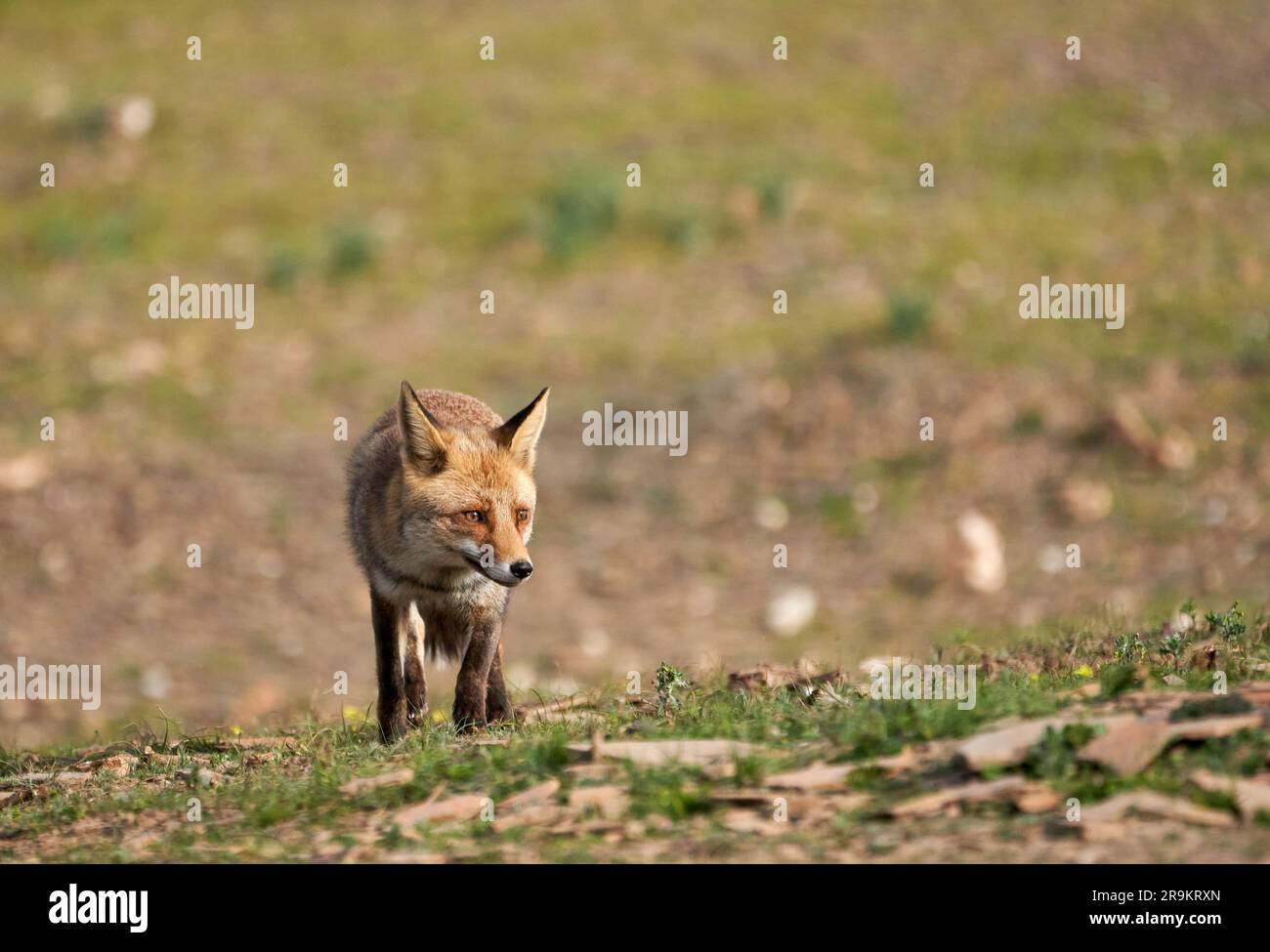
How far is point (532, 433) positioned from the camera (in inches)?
303

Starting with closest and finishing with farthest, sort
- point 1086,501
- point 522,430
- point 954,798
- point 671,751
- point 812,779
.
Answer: point 954,798, point 812,779, point 671,751, point 522,430, point 1086,501

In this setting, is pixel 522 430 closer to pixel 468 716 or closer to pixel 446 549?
pixel 446 549

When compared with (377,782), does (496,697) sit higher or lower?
higher

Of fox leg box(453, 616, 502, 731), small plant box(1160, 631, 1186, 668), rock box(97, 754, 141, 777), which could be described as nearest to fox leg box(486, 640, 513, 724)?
fox leg box(453, 616, 502, 731)

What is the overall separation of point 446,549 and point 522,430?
716mm

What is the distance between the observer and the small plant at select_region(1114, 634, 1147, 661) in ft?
23.3

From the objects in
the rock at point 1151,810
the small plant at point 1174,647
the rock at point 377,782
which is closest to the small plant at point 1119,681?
the small plant at point 1174,647

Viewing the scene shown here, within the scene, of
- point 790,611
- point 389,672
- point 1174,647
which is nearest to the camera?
point 1174,647

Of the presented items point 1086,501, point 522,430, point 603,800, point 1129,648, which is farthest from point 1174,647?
point 1086,501

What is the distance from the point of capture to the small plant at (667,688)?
7.04 meters

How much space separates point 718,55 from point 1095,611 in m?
14.9

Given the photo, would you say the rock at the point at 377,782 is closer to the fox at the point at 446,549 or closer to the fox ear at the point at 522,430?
the fox at the point at 446,549

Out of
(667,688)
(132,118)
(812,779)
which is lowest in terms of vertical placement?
(812,779)

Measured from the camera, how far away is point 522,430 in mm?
7559
